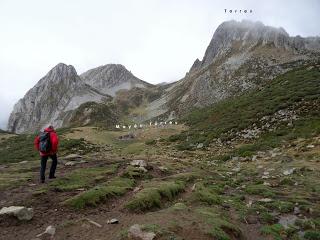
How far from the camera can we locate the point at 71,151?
44625mm

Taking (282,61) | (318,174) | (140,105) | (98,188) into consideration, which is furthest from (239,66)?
(98,188)

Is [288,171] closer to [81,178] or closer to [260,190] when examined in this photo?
[260,190]

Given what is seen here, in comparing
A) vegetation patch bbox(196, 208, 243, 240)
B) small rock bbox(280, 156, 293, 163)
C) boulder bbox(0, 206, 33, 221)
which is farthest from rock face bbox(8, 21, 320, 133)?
boulder bbox(0, 206, 33, 221)

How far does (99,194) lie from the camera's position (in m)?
16.1

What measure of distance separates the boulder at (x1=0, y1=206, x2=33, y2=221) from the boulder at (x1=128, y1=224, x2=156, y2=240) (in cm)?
401

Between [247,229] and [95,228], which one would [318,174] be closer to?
[247,229]

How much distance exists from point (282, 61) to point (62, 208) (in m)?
99.2

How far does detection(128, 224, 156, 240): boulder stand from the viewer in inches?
445

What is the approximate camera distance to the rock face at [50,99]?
166 m

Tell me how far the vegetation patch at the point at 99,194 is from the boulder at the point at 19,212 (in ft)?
5.85

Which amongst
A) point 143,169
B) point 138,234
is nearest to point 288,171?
point 143,169

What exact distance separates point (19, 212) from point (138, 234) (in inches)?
184

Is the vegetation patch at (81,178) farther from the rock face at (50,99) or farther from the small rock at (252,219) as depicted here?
the rock face at (50,99)

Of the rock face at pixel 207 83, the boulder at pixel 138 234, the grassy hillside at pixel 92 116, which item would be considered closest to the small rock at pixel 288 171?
the boulder at pixel 138 234
